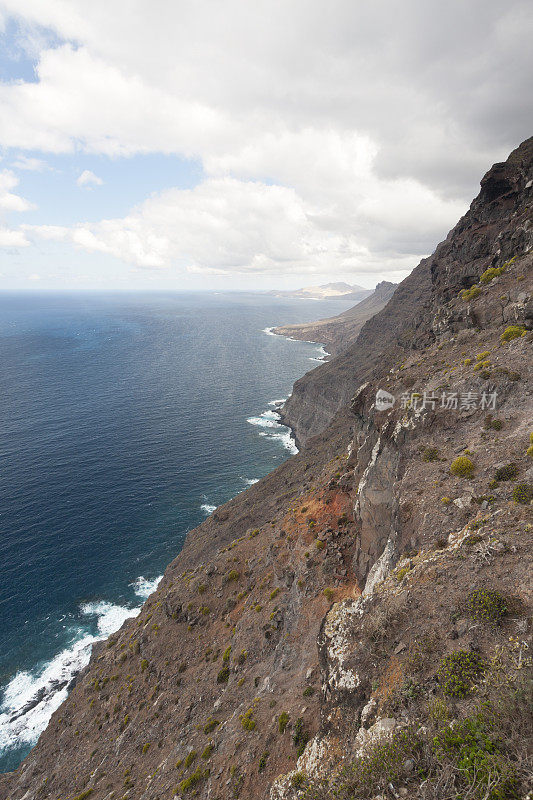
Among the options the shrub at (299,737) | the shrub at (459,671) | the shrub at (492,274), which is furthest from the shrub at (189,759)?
the shrub at (492,274)

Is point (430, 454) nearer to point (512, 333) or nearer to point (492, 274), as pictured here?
point (512, 333)

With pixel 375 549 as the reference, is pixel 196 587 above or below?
below

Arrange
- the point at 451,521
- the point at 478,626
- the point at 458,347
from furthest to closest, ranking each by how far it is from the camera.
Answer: the point at 458,347
the point at 451,521
the point at 478,626

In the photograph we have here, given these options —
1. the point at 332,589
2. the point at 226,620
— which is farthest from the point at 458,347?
the point at 226,620

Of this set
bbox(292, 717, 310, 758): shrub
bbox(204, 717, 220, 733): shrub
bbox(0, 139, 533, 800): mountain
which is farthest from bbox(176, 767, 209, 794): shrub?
bbox(292, 717, 310, 758): shrub

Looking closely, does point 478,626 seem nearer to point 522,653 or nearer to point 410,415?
point 522,653

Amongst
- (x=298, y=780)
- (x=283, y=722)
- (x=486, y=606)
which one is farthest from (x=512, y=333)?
(x=298, y=780)

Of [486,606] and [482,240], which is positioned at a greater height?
[482,240]

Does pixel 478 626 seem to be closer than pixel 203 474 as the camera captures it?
Yes
